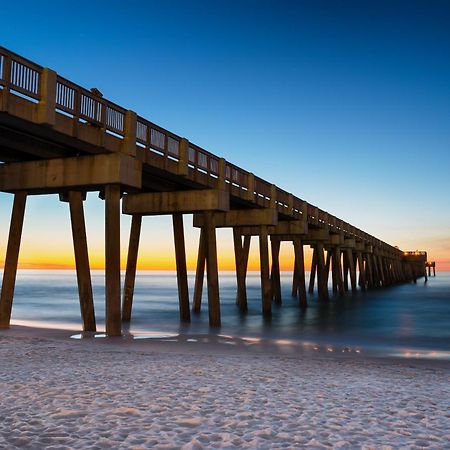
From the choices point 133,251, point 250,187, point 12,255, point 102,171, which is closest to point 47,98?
point 102,171

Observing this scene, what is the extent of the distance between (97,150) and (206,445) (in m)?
10.8

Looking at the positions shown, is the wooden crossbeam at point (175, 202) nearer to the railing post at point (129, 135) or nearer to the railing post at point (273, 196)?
the railing post at point (129, 135)

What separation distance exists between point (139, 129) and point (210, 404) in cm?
1091

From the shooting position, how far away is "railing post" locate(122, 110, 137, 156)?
14688 mm

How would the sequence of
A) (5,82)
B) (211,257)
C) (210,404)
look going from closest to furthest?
1. (210,404)
2. (5,82)
3. (211,257)

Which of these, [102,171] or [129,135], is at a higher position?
A: [129,135]

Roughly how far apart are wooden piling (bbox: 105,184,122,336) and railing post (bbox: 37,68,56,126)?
311cm

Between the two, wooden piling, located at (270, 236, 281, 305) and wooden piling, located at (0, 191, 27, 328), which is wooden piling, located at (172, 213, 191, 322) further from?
wooden piling, located at (270, 236, 281, 305)

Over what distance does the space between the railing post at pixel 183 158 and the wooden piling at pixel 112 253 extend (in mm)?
3168

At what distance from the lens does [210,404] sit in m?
6.32

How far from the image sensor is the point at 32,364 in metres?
8.82

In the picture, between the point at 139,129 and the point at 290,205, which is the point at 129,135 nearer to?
the point at 139,129

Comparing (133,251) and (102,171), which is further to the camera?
(133,251)

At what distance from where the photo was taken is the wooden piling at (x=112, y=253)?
14422 millimetres
